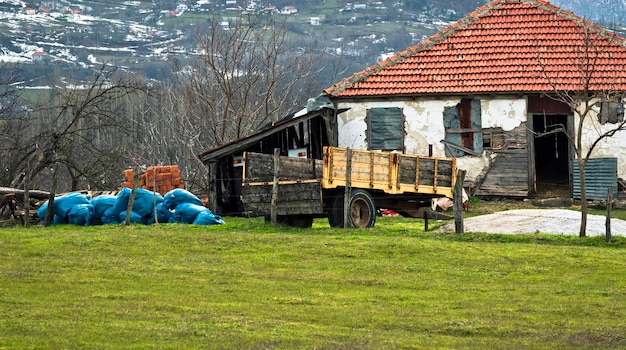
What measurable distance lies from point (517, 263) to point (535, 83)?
1767 cm

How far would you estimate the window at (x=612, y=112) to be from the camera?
119 feet

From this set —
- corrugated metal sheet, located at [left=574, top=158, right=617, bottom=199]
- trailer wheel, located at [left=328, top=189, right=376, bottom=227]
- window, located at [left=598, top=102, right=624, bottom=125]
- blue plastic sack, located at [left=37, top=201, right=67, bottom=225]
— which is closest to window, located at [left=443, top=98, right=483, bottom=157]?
corrugated metal sheet, located at [left=574, top=158, right=617, bottom=199]

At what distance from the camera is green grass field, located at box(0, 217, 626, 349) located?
1324cm

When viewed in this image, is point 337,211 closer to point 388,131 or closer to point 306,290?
point 306,290

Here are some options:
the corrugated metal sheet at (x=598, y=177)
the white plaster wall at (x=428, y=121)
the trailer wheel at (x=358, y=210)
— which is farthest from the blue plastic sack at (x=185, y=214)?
the corrugated metal sheet at (x=598, y=177)

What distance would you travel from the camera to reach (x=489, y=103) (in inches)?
1462

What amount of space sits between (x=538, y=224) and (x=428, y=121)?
1032 cm

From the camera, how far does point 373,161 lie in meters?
26.3

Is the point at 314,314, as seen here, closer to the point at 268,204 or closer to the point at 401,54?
the point at 268,204

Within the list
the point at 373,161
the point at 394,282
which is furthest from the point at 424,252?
the point at 373,161

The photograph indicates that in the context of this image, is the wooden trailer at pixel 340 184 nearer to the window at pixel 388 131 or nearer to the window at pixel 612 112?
the window at pixel 388 131

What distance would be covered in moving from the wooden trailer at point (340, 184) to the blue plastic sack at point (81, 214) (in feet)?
12.3

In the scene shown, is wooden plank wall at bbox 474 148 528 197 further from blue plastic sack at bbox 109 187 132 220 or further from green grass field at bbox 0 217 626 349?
blue plastic sack at bbox 109 187 132 220

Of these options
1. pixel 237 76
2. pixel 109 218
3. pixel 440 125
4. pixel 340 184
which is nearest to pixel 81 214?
pixel 109 218
